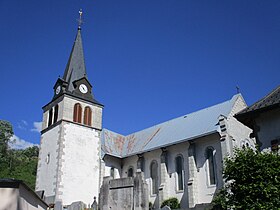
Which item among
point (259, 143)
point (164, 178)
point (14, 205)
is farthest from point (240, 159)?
point (164, 178)

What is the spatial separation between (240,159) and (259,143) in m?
2.74

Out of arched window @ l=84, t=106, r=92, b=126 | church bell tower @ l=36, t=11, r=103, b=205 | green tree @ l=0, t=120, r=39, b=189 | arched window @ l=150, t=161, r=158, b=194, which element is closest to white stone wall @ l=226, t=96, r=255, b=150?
arched window @ l=150, t=161, r=158, b=194

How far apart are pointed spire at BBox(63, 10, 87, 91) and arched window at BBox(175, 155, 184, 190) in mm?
13307

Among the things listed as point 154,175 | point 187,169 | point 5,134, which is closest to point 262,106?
point 187,169

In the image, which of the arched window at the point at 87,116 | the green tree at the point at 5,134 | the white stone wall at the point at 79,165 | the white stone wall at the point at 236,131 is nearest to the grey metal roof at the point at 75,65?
the arched window at the point at 87,116

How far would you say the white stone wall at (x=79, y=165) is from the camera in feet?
97.0

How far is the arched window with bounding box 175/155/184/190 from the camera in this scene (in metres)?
29.3

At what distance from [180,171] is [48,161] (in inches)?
501

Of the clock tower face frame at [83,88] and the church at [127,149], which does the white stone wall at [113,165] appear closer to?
the church at [127,149]

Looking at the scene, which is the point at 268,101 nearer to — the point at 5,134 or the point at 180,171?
the point at 180,171

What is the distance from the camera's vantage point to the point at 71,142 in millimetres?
31641

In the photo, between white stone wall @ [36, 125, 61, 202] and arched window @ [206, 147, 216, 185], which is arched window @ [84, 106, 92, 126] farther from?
arched window @ [206, 147, 216, 185]

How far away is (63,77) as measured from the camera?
1419 inches

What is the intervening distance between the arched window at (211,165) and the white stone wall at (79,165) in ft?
36.4
